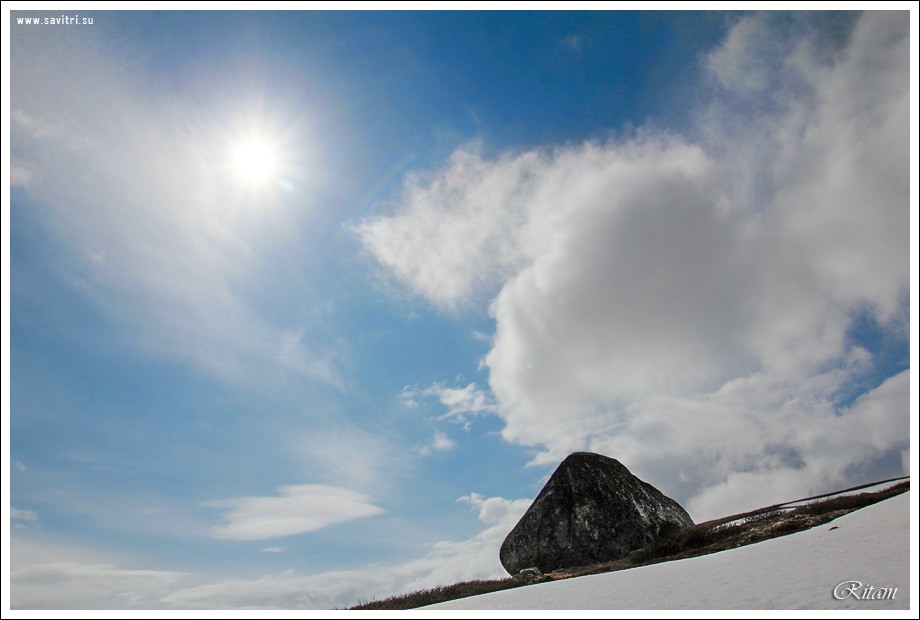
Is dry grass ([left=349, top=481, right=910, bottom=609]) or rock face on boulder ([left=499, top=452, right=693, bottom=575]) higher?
rock face on boulder ([left=499, top=452, right=693, bottom=575])

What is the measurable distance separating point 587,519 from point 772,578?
17.0m

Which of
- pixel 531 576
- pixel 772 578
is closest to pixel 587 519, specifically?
pixel 531 576

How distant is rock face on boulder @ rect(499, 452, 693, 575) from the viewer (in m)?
26.5

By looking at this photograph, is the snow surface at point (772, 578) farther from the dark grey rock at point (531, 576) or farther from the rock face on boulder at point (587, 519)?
the rock face on boulder at point (587, 519)

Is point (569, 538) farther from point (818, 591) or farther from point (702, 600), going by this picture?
point (818, 591)

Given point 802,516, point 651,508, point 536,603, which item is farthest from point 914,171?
point 651,508

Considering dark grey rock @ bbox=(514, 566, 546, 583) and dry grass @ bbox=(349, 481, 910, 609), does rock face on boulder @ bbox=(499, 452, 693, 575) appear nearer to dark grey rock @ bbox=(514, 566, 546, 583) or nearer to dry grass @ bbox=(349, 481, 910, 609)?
dry grass @ bbox=(349, 481, 910, 609)

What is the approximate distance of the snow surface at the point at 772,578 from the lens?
31.5 feet

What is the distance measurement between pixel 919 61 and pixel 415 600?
25.3 meters

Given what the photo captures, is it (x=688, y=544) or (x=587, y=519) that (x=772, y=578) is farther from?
(x=587, y=519)

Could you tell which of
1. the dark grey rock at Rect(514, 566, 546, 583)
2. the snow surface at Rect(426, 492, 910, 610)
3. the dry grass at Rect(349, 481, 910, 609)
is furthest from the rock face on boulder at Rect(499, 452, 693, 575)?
the snow surface at Rect(426, 492, 910, 610)

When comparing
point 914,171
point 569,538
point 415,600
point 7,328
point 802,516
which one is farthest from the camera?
point 569,538

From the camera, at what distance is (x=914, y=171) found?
11633mm

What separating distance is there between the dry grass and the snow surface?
3.81 meters
